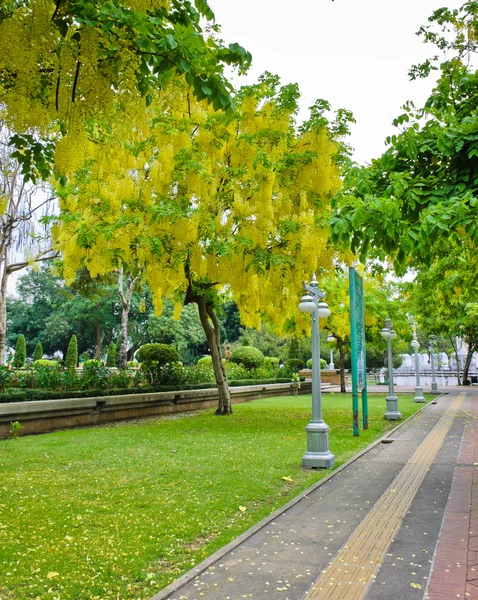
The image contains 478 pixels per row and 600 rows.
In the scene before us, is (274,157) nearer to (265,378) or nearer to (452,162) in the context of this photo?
(452,162)

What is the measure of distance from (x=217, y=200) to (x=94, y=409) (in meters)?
5.94

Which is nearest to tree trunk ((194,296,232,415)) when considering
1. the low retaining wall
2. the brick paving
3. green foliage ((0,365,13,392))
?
the low retaining wall

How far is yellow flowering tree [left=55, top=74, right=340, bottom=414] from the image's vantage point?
10578mm

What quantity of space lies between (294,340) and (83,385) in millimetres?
25223

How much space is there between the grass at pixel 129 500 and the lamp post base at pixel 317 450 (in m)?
0.21

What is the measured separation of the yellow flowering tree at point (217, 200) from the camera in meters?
10.6

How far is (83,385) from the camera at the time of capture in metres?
13.2

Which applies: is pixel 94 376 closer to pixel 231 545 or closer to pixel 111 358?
pixel 231 545

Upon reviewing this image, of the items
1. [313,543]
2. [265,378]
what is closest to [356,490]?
[313,543]

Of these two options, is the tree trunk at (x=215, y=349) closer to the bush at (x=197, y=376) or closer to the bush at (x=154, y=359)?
the bush at (x=154, y=359)

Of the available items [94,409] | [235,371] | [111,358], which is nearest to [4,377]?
[94,409]

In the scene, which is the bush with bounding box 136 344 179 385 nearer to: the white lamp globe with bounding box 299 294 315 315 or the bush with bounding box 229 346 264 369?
the white lamp globe with bounding box 299 294 315 315

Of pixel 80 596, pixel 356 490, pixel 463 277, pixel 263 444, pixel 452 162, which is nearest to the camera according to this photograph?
pixel 80 596

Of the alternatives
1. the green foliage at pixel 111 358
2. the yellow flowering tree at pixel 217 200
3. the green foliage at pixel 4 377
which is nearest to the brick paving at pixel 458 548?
the yellow flowering tree at pixel 217 200
